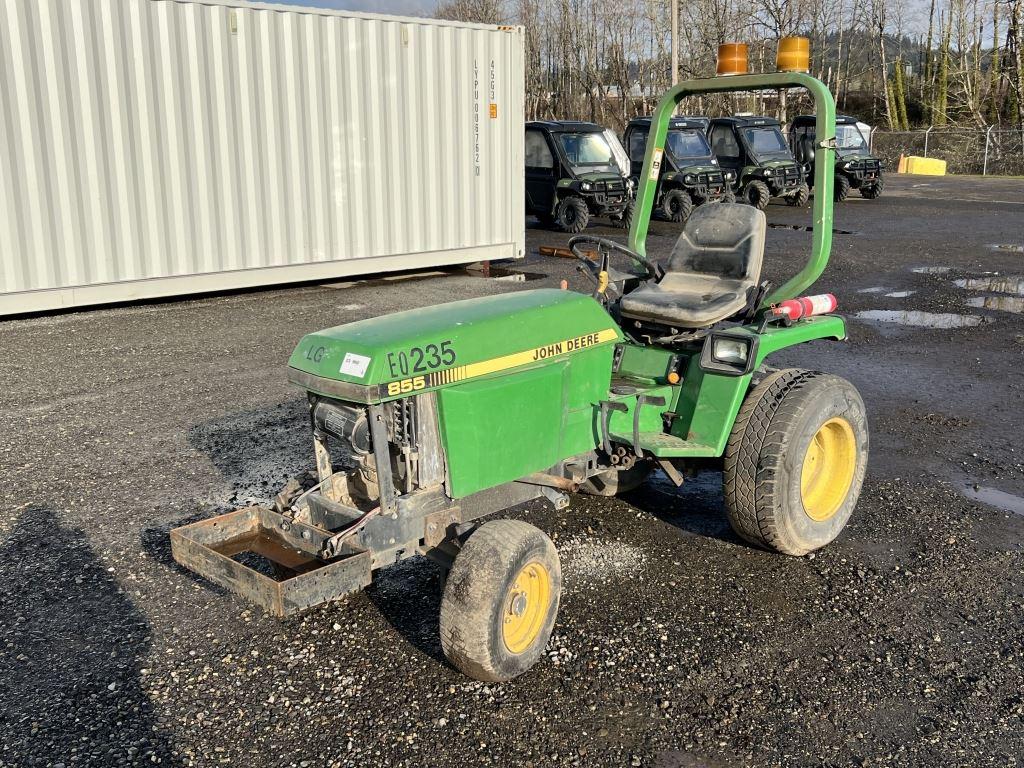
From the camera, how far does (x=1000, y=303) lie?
10227 millimetres

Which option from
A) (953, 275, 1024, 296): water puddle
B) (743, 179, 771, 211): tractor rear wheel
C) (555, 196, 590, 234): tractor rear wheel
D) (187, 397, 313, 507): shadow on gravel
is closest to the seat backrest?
(187, 397, 313, 507): shadow on gravel

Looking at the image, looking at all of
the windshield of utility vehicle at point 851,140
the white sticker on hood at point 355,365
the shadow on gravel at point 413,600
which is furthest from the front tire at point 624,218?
the white sticker on hood at point 355,365

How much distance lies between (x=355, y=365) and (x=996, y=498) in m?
3.49

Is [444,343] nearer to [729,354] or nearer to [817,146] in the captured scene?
[729,354]

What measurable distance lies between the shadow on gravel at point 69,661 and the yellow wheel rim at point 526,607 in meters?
1.12

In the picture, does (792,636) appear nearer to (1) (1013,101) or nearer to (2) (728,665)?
(2) (728,665)

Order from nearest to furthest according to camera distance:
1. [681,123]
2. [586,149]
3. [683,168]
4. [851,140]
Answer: [586,149] → [683,168] → [681,123] → [851,140]

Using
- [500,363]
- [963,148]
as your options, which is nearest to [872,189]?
[963,148]

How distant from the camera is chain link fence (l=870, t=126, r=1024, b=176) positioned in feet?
96.5

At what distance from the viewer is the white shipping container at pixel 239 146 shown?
359 inches

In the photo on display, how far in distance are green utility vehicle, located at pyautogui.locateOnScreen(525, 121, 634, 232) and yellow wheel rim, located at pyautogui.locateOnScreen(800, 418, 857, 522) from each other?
41.2ft

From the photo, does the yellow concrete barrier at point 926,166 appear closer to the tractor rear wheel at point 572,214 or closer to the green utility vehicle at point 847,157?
the green utility vehicle at point 847,157

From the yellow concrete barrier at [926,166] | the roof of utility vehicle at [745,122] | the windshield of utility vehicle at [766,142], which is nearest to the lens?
the windshield of utility vehicle at [766,142]

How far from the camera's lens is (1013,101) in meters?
34.5
